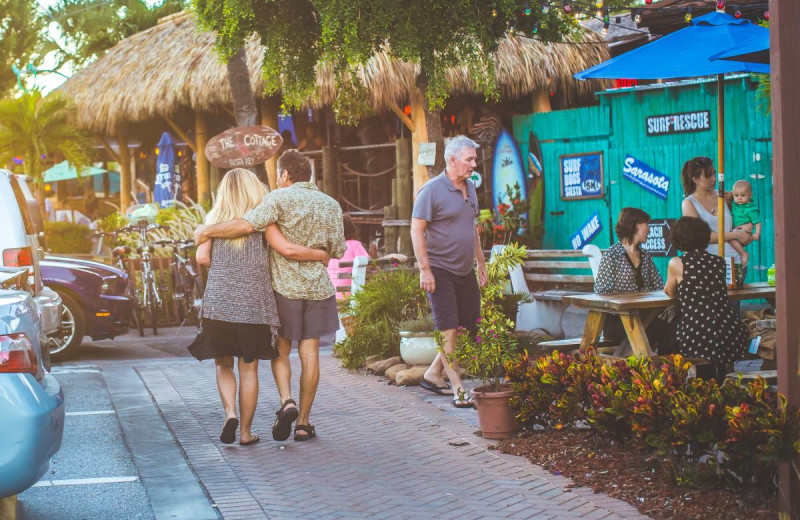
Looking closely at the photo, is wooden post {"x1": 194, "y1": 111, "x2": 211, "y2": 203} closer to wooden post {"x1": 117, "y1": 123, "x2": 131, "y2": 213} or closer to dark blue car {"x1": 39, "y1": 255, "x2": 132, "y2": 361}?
wooden post {"x1": 117, "y1": 123, "x2": 131, "y2": 213}

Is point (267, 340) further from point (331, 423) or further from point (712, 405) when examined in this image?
point (712, 405)

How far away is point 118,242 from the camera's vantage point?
17141 mm

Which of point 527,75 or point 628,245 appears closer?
point 628,245

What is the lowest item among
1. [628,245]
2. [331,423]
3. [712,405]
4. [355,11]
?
[331,423]

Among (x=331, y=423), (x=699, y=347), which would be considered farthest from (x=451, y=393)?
(x=699, y=347)

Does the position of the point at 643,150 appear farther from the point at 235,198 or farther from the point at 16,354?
the point at 16,354

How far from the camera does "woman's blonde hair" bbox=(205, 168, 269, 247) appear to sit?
693cm

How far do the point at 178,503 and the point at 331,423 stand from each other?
224 cm

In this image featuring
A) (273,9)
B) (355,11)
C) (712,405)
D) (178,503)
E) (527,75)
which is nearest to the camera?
(712,405)

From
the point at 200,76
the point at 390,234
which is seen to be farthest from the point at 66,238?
the point at 390,234

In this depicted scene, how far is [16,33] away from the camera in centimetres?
4250

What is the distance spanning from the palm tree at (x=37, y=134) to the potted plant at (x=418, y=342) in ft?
56.0

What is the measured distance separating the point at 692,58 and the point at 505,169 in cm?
821

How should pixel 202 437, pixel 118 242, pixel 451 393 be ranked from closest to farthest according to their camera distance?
pixel 202 437 < pixel 451 393 < pixel 118 242
